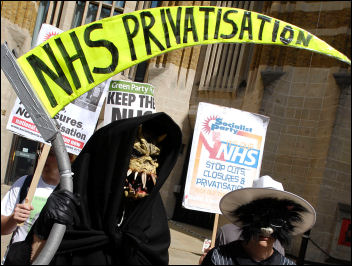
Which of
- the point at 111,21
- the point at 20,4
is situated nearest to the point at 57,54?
the point at 111,21

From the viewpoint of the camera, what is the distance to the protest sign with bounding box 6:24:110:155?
5469mm

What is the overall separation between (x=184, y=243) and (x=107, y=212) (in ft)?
29.7

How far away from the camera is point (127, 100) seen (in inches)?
252

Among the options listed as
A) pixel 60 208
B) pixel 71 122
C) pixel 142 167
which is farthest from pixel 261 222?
pixel 71 122

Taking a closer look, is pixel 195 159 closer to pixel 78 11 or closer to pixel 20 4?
pixel 20 4

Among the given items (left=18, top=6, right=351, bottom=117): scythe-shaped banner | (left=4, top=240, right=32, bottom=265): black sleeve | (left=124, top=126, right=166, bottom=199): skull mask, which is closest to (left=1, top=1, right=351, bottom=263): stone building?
(left=18, top=6, right=351, bottom=117): scythe-shaped banner

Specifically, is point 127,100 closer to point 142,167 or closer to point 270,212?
point 270,212

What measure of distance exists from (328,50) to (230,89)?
9771 mm

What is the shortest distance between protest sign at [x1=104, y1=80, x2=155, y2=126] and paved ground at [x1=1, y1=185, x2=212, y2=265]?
93.4 inches

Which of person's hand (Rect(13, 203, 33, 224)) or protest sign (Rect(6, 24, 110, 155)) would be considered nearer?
person's hand (Rect(13, 203, 33, 224))

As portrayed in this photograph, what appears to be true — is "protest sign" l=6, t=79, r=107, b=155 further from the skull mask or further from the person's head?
the skull mask

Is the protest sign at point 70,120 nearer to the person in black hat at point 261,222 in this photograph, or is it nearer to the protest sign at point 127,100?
the protest sign at point 127,100

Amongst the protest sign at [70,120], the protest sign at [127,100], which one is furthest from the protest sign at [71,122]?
the protest sign at [127,100]

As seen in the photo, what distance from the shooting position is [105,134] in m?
2.25
